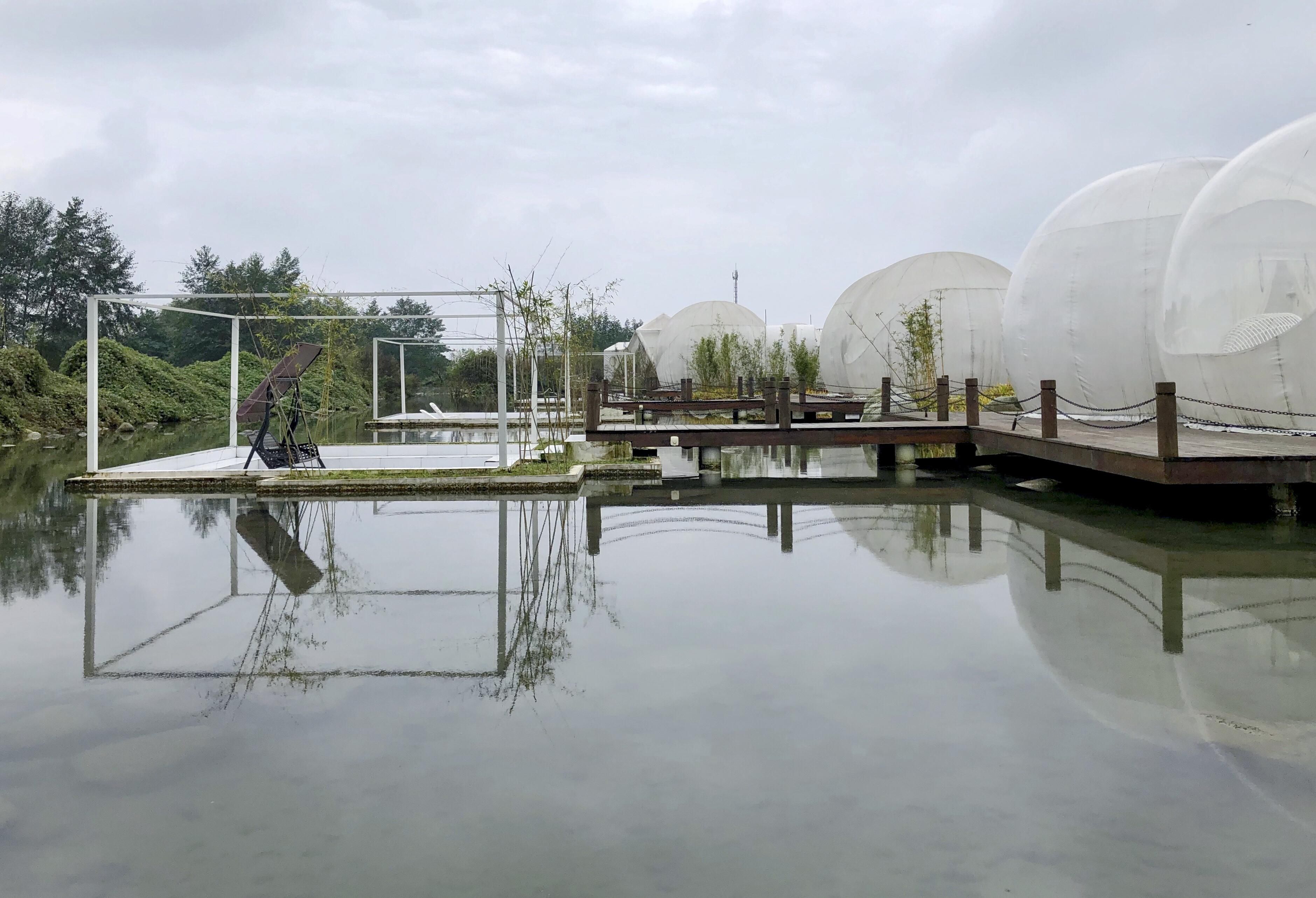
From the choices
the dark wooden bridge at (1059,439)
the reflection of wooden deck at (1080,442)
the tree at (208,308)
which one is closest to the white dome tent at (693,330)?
the tree at (208,308)

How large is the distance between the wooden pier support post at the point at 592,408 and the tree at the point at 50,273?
1094 inches

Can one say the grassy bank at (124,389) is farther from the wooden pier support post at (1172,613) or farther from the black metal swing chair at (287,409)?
the wooden pier support post at (1172,613)

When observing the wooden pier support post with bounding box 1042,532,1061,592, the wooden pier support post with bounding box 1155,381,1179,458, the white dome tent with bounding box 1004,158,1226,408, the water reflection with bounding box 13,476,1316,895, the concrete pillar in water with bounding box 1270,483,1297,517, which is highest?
the white dome tent with bounding box 1004,158,1226,408

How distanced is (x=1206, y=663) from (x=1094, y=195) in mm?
10540

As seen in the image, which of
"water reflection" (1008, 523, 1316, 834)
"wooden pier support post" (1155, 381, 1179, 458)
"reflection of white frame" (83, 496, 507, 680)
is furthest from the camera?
"wooden pier support post" (1155, 381, 1179, 458)

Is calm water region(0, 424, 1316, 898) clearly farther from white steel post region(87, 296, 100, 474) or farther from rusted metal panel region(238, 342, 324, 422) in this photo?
white steel post region(87, 296, 100, 474)

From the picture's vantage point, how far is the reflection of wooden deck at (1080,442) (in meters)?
6.80

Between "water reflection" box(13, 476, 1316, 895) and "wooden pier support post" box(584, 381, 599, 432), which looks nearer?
"water reflection" box(13, 476, 1316, 895)

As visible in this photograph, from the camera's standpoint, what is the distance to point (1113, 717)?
3186mm

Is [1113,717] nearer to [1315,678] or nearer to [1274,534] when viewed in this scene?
[1315,678]

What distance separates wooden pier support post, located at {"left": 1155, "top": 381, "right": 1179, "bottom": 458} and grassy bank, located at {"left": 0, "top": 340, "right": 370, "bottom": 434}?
32.6 feet

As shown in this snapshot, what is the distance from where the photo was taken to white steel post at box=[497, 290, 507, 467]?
369 inches

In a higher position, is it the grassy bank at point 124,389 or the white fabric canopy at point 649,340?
the white fabric canopy at point 649,340

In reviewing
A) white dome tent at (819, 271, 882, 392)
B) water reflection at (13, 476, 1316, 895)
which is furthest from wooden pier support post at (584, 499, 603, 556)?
white dome tent at (819, 271, 882, 392)
